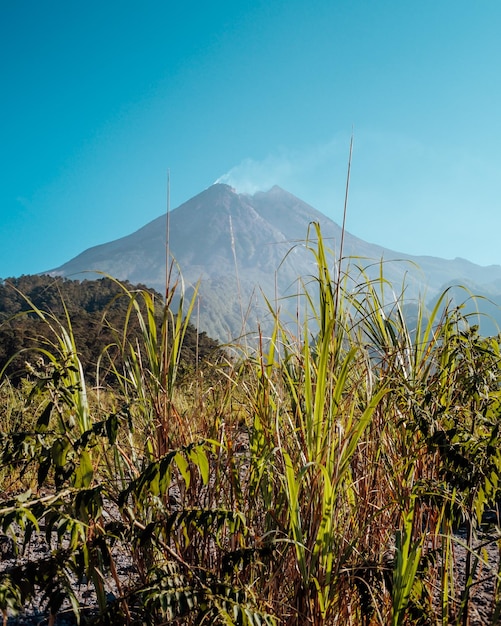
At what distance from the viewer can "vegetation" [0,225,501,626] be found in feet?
3.52

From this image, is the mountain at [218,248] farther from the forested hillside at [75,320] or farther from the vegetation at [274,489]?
the vegetation at [274,489]

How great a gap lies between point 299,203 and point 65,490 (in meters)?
175

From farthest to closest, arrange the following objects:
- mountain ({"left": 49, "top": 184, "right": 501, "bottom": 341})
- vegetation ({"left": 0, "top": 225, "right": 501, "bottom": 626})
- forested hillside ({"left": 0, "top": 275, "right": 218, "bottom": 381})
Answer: mountain ({"left": 49, "top": 184, "right": 501, "bottom": 341})
forested hillside ({"left": 0, "top": 275, "right": 218, "bottom": 381})
vegetation ({"left": 0, "top": 225, "right": 501, "bottom": 626})

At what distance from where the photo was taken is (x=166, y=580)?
3.35 ft

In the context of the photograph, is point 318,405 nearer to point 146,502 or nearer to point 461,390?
point 146,502

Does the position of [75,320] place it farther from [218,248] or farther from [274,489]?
[218,248]

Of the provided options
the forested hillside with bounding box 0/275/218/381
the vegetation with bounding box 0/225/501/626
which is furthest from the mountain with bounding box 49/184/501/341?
the vegetation with bounding box 0/225/501/626

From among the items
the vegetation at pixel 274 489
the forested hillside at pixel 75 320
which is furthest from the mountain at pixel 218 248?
the vegetation at pixel 274 489

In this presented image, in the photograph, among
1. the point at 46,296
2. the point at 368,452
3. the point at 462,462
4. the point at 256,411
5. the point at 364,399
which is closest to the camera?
the point at 462,462

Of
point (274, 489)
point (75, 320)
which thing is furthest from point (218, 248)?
point (274, 489)

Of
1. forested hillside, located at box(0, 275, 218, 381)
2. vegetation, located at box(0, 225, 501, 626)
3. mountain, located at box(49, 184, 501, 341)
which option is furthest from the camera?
mountain, located at box(49, 184, 501, 341)

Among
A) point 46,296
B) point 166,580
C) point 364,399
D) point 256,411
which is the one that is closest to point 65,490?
point 166,580

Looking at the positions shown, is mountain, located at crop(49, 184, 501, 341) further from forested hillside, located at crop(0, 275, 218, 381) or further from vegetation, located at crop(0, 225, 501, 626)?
vegetation, located at crop(0, 225, 501, 626)

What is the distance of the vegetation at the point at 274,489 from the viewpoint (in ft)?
3.52
